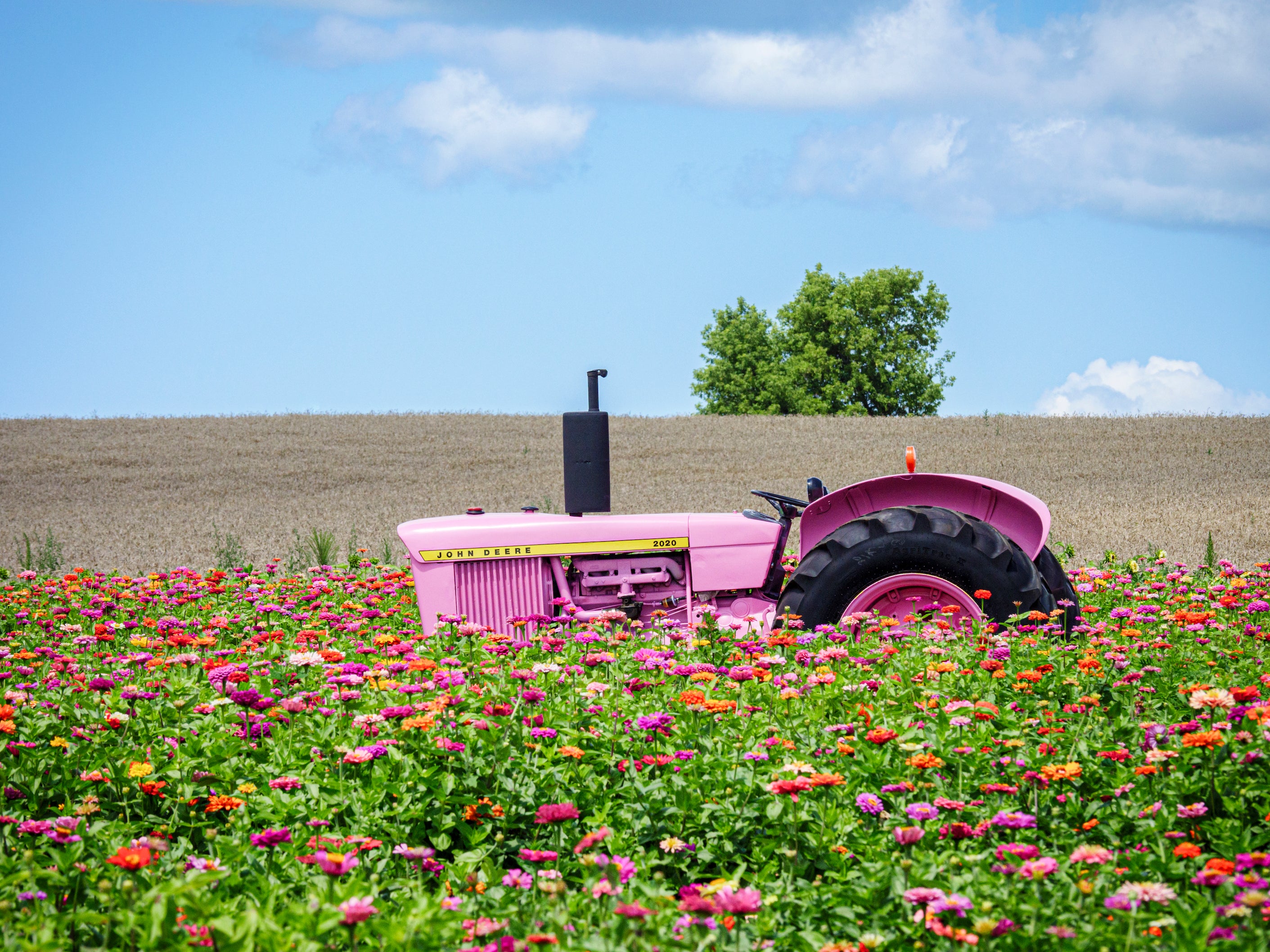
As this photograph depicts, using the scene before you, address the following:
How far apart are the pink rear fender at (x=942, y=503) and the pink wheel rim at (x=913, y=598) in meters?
0.54

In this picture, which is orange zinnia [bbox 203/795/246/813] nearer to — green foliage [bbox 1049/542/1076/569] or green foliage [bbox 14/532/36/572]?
green foliage [bbox 1049/542/1076/569]

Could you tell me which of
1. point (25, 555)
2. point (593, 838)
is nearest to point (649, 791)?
point (593, 838)

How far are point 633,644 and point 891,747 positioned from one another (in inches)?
71.9

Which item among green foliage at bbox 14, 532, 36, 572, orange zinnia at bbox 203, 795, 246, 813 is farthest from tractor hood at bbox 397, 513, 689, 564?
green foliage at bbox 14, 532, 36, 572

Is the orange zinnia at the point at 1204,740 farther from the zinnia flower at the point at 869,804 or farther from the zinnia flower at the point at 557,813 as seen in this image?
the zinnia flower at the point at 557,813

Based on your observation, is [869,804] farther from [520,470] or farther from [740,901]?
[520,470]

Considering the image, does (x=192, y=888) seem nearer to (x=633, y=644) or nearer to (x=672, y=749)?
(x=672, y=749)

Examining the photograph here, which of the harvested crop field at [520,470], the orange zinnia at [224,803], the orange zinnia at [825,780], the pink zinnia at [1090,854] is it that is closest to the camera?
the pink zinnia at [1090,854]

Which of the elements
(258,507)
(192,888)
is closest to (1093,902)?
(192,888)

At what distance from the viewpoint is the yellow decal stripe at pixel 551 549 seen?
19.5 feet

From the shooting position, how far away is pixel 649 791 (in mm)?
3582

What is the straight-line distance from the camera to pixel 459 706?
411cm

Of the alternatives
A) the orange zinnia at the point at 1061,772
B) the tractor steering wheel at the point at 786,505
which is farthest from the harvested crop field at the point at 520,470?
the orange zinnia at the point at 1061,772

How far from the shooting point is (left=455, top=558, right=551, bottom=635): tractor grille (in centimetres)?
595
